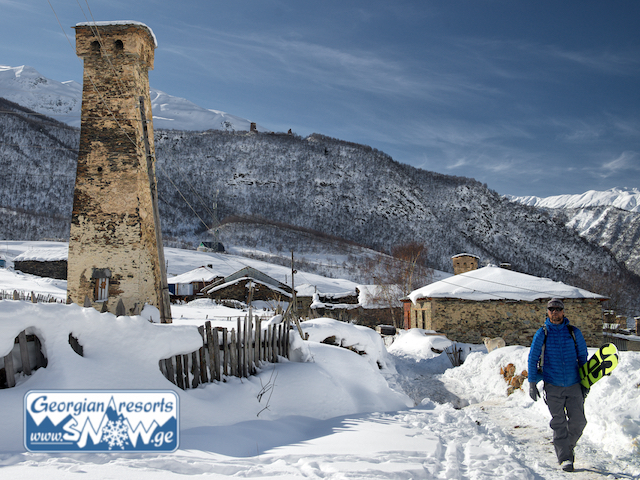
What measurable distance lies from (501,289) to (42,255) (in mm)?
41488

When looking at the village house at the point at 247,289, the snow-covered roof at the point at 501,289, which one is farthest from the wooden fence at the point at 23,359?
the village house at the point at 247,289

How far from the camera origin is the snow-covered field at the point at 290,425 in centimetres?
355

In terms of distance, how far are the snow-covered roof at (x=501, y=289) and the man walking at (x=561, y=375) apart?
57.7 feet

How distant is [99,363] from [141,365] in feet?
1.54

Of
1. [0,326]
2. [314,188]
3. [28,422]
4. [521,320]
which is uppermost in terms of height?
[314,188]

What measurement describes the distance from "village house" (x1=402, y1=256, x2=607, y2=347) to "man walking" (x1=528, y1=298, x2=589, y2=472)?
17593 millimetres

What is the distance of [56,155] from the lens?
110938 mm

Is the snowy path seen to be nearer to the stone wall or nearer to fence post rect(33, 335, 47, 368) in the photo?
fence post rect(33, 335, 47, 368)

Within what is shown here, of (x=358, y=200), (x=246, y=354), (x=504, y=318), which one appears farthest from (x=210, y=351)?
(x=358, y=200)

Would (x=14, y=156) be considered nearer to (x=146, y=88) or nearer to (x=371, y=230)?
(x=371, y=230)

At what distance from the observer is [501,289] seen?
2261 cm

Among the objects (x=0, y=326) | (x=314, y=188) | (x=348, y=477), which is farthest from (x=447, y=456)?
(x=314, y=188)

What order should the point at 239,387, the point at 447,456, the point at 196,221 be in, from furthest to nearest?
the point at 196,221
the point at 239,387
the point at 447,456
